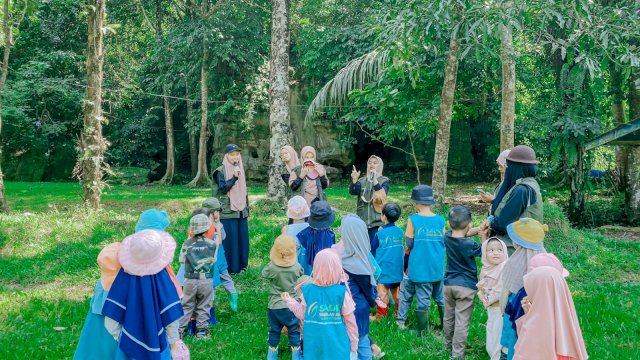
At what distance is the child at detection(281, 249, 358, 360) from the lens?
13.0ft

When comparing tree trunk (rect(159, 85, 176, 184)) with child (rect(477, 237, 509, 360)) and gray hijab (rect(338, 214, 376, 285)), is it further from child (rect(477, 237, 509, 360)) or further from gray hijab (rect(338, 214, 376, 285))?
child (rect(477, 237, 509, 360))

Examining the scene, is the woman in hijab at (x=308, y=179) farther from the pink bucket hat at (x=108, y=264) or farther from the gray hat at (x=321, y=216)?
the pink bucket hat at (x=108, y=264)

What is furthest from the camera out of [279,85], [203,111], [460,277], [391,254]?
[203,111]

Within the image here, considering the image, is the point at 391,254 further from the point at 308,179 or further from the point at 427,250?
the point at 308,179

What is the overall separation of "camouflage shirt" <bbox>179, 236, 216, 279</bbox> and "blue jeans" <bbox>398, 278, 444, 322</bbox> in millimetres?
2008

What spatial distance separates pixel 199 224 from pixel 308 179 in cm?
236

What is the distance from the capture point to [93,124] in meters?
11.1

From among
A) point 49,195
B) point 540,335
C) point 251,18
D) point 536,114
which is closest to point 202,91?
point 251,18

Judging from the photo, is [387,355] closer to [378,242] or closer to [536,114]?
[378,242]

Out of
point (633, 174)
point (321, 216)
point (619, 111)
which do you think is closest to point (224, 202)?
point (321, 216)

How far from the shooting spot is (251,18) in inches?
821

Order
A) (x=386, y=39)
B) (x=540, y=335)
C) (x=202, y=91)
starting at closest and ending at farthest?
(x=540, y=335) < (x=386, y=39) < (x=202, y=91)

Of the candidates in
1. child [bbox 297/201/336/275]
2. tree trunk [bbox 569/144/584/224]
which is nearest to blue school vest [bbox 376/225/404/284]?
child [bbox 297/201/336/275]

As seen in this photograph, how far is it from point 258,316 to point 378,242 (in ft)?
5.54
